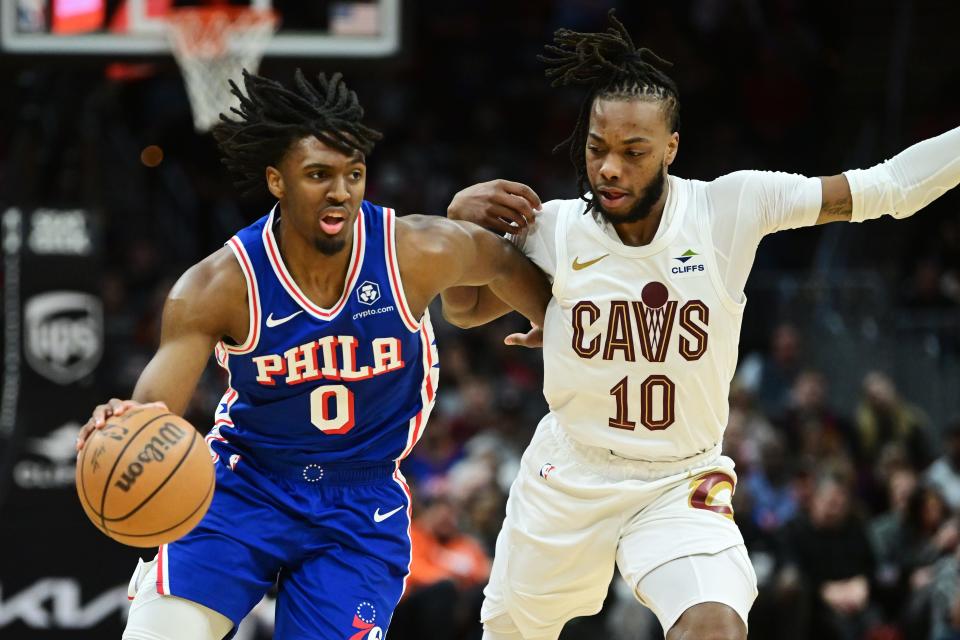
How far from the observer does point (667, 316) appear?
4668mm

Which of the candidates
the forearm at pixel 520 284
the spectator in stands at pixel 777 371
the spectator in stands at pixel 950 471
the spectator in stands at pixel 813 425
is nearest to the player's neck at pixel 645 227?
the forearm at pixel 520 284

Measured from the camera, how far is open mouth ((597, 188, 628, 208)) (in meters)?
4.62

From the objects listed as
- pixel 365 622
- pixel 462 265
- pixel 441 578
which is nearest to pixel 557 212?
pixel 462 265

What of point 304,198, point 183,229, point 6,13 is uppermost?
point 6,13

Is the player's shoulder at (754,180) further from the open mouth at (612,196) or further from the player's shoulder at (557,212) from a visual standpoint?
the player's shoulder at (557,212)

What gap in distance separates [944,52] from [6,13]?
29.2 ft

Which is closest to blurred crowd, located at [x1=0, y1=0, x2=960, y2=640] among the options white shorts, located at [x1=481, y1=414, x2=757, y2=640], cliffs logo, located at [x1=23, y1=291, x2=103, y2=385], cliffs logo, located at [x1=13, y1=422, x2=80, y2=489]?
cliffs logo, located at [x1=23, y1=291, x2=103, y2=385]

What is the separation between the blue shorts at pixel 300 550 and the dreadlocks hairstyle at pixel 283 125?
0.95 metres

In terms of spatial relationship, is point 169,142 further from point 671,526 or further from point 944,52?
point 671,526

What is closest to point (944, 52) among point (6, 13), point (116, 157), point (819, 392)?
point (819, 392)

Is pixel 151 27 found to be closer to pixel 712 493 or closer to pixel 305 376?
pixel 305 376

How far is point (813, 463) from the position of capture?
984 cm

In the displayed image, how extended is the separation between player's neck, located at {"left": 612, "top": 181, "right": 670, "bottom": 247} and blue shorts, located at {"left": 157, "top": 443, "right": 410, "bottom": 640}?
1.11 metres

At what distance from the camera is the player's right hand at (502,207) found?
5.00m
